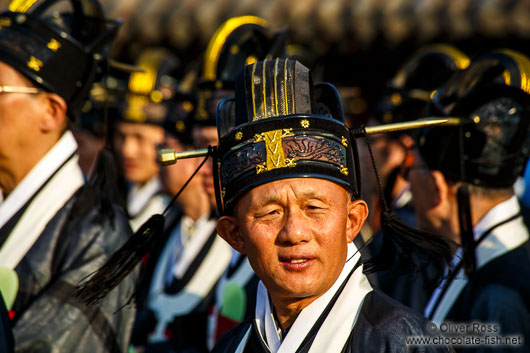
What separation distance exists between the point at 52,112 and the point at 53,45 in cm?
35

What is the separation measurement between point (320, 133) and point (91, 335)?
5.40 feet

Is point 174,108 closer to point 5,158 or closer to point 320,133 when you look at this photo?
point 5,158

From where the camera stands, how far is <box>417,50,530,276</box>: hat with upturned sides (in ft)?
11.5

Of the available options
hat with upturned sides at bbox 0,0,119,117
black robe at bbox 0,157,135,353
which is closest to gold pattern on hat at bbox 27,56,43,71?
hat with upturned sides at bbox 0,0,119,117

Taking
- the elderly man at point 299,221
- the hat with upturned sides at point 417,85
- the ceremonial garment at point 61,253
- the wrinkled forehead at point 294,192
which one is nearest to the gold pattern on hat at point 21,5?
the ceremonial garment at point 61,253

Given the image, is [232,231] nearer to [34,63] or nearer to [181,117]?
[34,63]

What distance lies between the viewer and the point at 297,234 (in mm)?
2395

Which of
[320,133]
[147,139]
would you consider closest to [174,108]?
[147,139]

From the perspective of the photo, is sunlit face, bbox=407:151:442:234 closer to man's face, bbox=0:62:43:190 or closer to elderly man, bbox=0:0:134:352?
elderly man, bbox=0:0:134:352

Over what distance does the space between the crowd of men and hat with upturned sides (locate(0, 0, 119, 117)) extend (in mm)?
11

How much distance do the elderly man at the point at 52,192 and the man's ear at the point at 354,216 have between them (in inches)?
53.1

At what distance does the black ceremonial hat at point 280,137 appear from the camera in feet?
8.12

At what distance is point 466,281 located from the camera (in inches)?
136

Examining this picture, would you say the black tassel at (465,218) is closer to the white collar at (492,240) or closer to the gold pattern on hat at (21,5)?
the white collar at (492,240)
